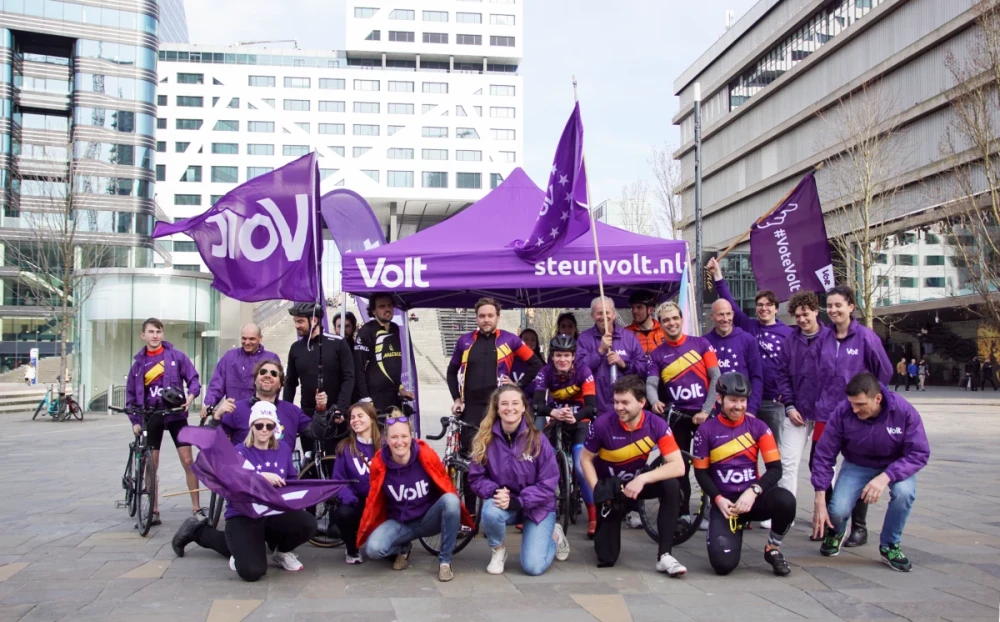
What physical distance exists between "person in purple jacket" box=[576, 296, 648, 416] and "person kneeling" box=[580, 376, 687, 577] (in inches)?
43.3

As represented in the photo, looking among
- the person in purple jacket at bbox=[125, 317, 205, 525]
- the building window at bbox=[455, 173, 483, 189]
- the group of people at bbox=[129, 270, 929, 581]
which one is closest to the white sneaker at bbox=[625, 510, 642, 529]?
the group of people at bbox=[129, 270, 929, 581]

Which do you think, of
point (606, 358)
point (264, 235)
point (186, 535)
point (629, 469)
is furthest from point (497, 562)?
point (264, 235)

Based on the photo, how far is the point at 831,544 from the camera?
21.1 feet

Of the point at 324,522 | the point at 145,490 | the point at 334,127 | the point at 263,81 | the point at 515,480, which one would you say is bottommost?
the point at 324,522

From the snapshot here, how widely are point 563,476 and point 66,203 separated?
72.7ft

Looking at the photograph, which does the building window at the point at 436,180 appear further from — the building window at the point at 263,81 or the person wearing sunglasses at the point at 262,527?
the person wearing sunglasses at the point at 262,527

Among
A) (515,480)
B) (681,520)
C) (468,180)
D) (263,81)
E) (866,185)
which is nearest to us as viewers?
(515,480)

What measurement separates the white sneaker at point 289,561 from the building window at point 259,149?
234 feet

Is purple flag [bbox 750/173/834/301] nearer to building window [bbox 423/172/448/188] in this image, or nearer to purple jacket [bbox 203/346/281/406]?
purple jacket [bbox 203/346/281/406]

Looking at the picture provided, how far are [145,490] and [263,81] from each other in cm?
7195

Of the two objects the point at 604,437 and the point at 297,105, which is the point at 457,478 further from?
the point at 297,105

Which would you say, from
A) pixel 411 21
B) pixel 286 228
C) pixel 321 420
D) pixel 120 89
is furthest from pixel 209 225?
pixel 411 21

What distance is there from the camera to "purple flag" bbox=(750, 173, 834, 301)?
349 inches

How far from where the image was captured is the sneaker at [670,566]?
5875 millimetres
